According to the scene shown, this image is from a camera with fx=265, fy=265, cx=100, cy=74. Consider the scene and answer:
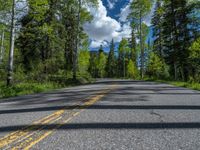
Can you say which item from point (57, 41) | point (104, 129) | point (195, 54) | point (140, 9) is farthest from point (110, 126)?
point (140, 9)

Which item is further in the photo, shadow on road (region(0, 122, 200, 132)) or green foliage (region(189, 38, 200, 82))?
green foliage (region(189, 38, 200, 82))

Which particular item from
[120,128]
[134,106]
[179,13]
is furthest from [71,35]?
[120,128]

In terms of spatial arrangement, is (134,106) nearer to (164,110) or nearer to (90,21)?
(164,110)

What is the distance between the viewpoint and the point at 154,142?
4.33 meters

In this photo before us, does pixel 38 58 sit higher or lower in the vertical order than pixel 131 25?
lower

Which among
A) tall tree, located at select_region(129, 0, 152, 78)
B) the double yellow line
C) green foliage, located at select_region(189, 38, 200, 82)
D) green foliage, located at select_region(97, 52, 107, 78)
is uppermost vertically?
tall tree, located at select_region(129, 0, 152, 78)

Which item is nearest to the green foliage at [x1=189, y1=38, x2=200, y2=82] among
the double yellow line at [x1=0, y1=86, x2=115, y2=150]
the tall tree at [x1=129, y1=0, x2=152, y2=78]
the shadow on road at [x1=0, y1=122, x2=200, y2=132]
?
the tall tree at [x1=129, y1=0, x2=152, y2=78]

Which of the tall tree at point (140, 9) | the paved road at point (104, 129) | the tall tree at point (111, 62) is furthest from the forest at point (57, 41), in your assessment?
the tall tree at point (111, 62)

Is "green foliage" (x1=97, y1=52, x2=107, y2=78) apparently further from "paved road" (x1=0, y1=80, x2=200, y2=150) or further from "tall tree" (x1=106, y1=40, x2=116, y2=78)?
"paved road" (x1=0, y1=80, x2=200, y2=150)

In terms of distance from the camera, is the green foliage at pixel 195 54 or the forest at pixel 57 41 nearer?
the forest at pixel 57 41

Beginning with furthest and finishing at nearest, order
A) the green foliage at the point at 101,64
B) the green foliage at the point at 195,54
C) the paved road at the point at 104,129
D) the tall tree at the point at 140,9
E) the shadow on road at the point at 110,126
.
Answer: the green foliage at the point at 101,64
the tall tree at the point at 140,9
the green foliage at the point at 195,54
the shadow on road at the point at 110,126
the paved road at the point at 104,129

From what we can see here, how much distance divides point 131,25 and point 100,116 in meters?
35.3

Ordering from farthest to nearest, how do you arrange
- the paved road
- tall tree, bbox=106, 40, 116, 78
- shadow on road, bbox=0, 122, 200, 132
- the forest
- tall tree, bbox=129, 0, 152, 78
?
1. tall tree, bbox=106, 40, 116, 78
2. tall tree, bbox=129, 0, 152, 78
3. the forest
4. shadow on road, bbox=0, 122, 200, 132
5. the paved road

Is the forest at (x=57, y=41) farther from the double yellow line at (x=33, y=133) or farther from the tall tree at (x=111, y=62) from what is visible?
the tall tree at (x=111, y=62)
